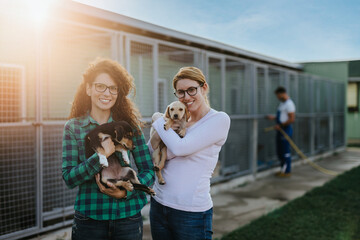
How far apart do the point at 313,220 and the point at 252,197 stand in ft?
5.41

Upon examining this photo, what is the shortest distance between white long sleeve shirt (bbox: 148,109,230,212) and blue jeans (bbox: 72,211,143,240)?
31 cm

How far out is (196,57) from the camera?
6273mm

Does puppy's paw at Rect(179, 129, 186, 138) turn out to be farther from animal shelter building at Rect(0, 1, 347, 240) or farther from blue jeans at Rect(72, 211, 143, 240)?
animal shelter building at Rect(0, 1, 347, 240)

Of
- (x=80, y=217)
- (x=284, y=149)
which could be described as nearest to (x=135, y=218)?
(x=80, y=217)

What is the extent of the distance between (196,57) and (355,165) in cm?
703

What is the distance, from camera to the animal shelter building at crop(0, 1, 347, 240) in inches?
160

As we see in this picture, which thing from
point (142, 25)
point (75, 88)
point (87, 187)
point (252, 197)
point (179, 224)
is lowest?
point (252, 197)

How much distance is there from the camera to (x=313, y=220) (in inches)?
Answer: 200

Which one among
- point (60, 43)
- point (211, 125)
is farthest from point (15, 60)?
point (211, 125)

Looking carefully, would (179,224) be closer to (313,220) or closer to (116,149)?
(116,149)

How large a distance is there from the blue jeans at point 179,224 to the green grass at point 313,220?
2513mm

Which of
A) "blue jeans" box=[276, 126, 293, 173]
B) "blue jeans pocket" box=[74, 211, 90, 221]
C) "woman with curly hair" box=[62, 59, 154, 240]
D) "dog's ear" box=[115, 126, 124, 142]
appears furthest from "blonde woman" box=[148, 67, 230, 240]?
"blue jeans" box=[276, 126, 293, 173]

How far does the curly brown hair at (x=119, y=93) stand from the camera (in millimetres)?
1772

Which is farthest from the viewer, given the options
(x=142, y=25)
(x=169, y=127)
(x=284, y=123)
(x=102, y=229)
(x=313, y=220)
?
(x=284, y=123)
